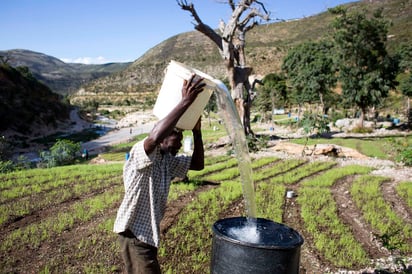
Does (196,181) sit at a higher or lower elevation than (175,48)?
lower

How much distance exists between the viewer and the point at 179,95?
249cm

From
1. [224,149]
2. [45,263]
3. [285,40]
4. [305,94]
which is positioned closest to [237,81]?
[224,149]

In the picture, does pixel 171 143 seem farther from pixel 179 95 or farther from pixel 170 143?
pixel 179 95

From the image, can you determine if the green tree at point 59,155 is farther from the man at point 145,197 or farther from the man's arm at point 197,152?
the man at point 145,197

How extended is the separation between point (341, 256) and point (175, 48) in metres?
103

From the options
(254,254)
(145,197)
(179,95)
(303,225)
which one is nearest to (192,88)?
(179,95)

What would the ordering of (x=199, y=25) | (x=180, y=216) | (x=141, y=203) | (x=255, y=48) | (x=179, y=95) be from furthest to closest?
(x=255, y=48) < (x=199, y=25) < (x=180, y=216) < (x=179, y=95) < (x=141, y=203)

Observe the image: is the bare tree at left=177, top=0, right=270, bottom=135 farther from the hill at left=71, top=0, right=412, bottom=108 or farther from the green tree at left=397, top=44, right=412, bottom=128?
the hill at left=71, top=0, right=412, bottom=108

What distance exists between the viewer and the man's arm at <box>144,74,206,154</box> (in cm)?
213

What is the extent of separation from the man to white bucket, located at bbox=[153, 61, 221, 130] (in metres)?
0.14

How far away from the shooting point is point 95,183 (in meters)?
7.70

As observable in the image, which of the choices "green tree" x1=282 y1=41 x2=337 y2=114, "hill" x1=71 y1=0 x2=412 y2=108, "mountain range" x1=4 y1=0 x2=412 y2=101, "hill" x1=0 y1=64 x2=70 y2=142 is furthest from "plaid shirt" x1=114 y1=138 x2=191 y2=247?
"hill" x1=71 y1=0 x2=412 y2=108

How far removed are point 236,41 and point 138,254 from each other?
1260cm

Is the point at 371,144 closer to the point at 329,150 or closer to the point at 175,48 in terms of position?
the point at 329,150
